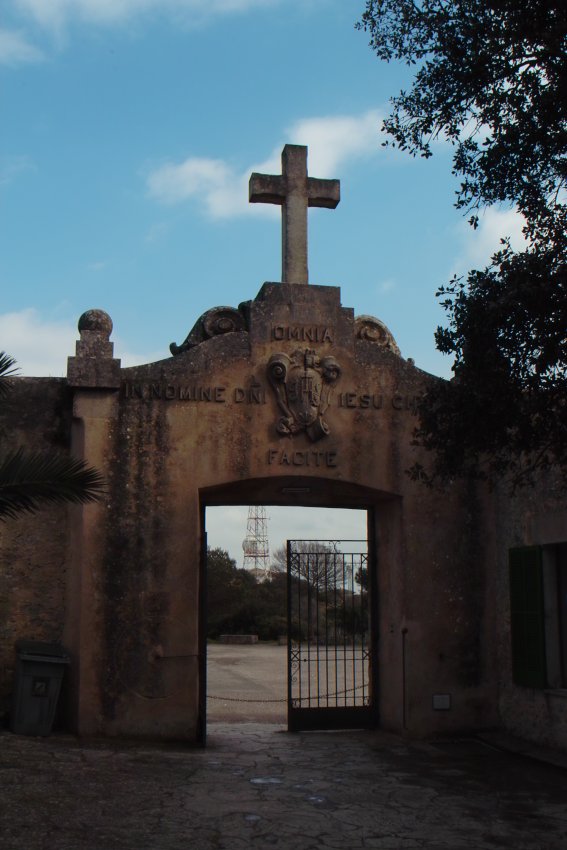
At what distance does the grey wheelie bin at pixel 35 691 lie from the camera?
1022 cm

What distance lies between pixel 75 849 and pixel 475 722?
624 centimetres

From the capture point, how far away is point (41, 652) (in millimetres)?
10289

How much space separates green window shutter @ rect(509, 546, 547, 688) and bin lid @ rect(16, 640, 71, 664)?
475 centimetres

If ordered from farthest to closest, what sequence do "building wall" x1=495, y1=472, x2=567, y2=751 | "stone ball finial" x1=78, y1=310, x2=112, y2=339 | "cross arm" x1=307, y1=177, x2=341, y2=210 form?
"cross arm" x1=307, y1=177, x2=341, y2=210, "stone ball finial" x1=78, y1=310, x2=112, y2=339, "building wall" x1=495, y1=472, x2=567, y2=751

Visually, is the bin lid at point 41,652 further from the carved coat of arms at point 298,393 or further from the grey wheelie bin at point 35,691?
the carved coat of arms at point 298,393

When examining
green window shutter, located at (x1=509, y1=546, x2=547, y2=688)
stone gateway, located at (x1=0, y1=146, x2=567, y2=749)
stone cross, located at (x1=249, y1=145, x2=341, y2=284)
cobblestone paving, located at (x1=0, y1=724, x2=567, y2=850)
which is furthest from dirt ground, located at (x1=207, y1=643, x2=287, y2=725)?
stone cross, located at (x1=249, y1=145, x2=341, y2=284)

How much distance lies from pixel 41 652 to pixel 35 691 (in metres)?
0.39

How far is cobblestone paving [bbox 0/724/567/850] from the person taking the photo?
22.1 ft

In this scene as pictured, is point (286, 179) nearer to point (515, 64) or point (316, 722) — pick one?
point (515, 64)

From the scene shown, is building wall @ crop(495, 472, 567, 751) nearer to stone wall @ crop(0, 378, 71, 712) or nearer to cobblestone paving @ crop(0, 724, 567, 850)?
cobblestone paving @ crop(0, 724, 567, 850)

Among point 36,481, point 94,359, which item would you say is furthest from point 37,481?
point 94,359

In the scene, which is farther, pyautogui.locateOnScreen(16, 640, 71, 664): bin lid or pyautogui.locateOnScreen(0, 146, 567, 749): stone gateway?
pyautogui.locateOnScreen(0, 146, 567, 749): stone gateway

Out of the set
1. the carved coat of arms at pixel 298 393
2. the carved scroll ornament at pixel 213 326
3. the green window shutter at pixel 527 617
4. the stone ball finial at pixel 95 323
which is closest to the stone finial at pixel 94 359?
the stone ball finial at pixel 95 323

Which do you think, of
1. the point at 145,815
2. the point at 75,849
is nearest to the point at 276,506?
the point at 145,815
